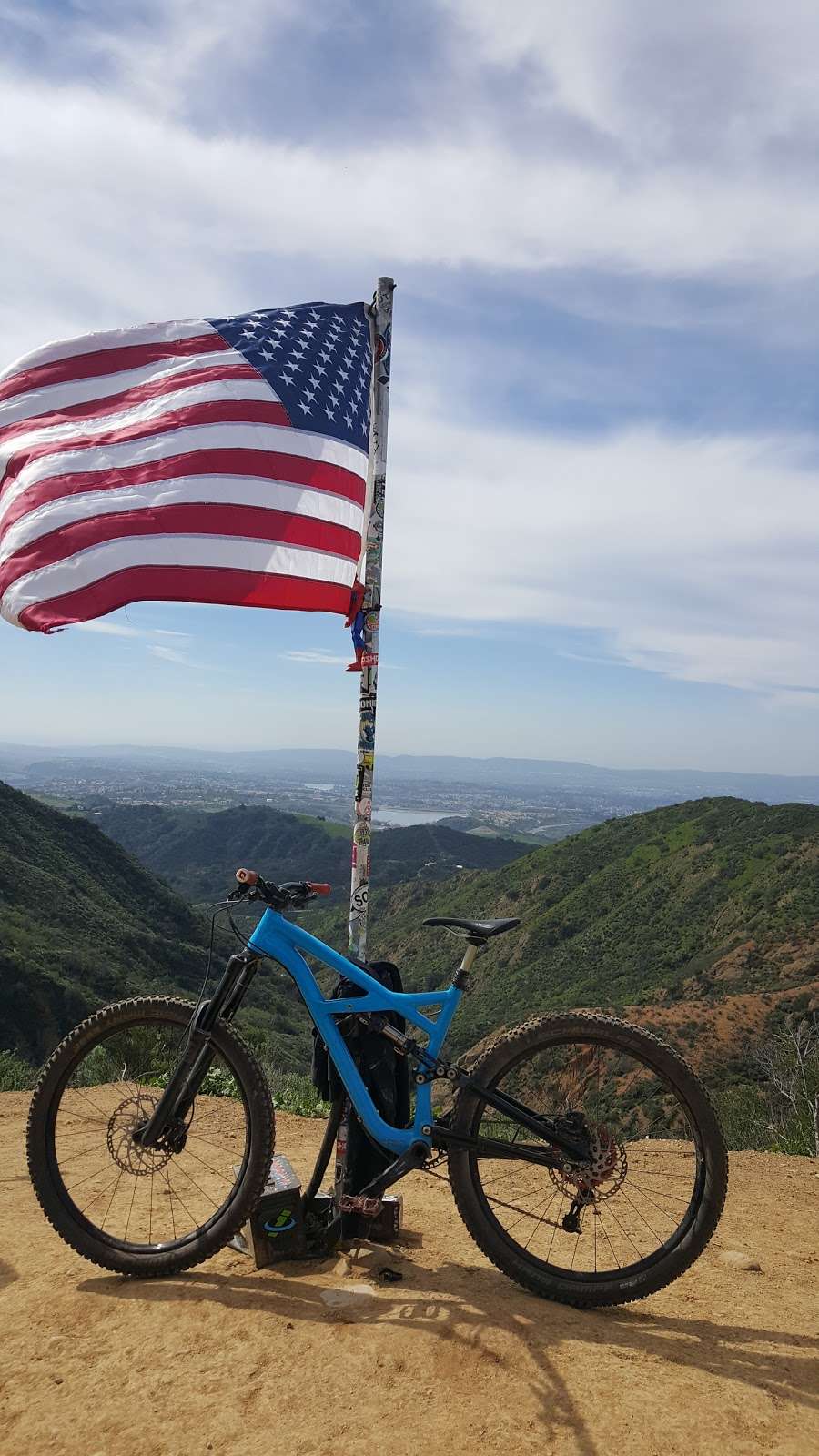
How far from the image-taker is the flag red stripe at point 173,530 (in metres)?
3.86

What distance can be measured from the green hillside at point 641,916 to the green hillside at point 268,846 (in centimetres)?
2660

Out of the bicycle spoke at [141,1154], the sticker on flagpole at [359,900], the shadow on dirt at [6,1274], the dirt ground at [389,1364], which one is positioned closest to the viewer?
the dirt ground at [389,1364]

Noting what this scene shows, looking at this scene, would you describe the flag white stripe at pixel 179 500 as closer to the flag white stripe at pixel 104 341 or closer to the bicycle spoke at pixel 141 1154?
the flag white stripe at pixel 104 341

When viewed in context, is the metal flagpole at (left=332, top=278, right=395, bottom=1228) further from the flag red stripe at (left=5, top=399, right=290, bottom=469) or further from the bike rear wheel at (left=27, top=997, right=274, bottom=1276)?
the flag red stripe at (left=5, top=399, right=290, bottom=469)

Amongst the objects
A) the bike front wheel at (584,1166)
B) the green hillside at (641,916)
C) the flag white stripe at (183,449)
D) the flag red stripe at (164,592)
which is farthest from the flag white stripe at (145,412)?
the green hillside at (641,916)

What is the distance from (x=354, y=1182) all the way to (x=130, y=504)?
127 inches

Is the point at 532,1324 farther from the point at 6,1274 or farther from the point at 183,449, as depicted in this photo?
the point at 183,449

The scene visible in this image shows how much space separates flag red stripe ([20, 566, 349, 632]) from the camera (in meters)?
3.76

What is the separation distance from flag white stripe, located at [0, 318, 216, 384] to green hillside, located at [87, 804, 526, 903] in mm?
83423

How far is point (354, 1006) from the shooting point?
3340 mm

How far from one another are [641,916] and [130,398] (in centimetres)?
4724

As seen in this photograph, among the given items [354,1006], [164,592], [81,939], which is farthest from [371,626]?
[81,939]

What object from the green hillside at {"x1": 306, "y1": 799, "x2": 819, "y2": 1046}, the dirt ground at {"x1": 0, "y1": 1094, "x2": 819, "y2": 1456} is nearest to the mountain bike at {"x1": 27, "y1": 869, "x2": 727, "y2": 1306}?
the dirt ground at {"x1": 0, "y1": 1094, "x2": 819, "y2": 1456}

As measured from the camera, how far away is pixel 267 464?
412 centimetres
